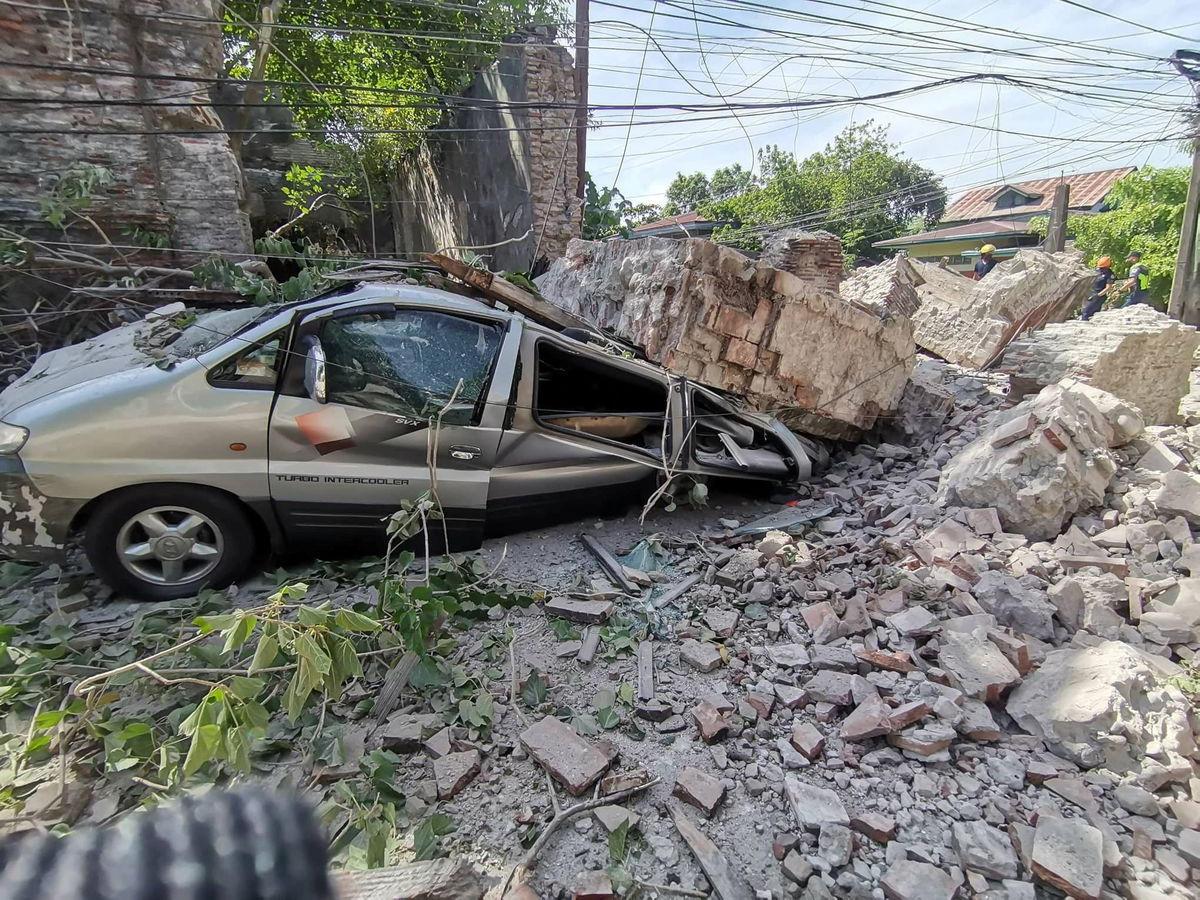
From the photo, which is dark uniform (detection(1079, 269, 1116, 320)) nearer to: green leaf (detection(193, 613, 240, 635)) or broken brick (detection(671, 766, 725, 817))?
broken brick (detection(671, 766, 725, 817))

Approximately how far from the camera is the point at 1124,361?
17.0 feet

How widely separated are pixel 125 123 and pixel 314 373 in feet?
16.8

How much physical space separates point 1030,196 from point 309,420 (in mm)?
38727

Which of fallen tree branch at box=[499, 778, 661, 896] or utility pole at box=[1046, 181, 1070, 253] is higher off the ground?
utility pole at box=[1046, 181, 1070, 253]

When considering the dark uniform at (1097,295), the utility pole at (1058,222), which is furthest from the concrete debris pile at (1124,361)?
the utility pole at (1058,222)

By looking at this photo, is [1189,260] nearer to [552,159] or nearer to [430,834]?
[552,159]

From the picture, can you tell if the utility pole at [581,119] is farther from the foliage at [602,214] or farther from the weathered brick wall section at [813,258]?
the weathered brick wall section at [813,258]

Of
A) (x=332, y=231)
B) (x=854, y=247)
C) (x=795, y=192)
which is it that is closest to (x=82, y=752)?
(x=332, y=231)

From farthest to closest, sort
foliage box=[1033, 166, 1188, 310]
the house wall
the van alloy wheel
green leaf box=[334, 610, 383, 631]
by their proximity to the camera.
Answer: the house wall → foliage box=[1033, 166, 1188, 310] → the van alloy wheel → green leaf box=[334, 610, 383, 631]

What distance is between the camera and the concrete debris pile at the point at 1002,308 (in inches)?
304

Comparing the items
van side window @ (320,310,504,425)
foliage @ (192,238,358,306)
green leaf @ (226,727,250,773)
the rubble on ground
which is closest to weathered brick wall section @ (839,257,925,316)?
the rubble on ground

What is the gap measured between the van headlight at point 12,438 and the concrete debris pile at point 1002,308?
8.79 m

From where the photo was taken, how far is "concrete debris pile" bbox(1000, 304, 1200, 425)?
5117 mm

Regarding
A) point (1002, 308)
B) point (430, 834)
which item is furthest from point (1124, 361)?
point (430, 834)
